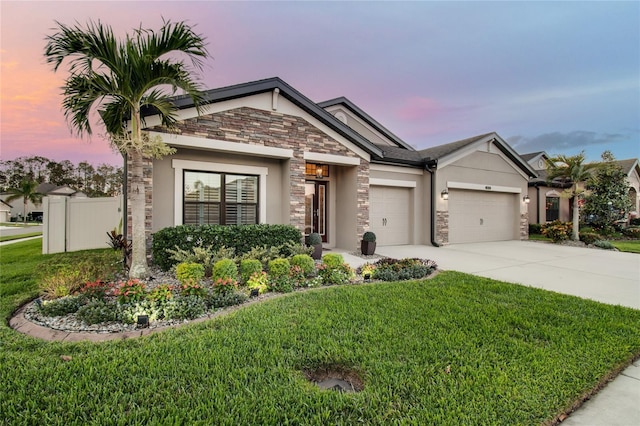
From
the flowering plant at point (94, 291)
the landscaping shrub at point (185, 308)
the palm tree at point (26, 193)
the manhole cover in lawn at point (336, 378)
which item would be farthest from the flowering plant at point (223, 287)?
the palm tree at point (26, 193)

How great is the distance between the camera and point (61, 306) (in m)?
4.16

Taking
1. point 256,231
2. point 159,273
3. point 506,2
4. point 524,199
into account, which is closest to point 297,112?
point 256,231

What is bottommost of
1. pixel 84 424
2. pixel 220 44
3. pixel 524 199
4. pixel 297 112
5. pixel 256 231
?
pixel 84 424

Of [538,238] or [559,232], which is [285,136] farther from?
[538,238]

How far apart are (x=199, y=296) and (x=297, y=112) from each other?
6.30 metres

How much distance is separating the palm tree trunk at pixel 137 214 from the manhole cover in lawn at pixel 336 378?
4834 millimetres

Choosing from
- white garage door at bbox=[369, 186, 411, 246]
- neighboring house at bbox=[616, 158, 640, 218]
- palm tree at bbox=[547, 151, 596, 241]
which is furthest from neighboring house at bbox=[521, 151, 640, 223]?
white garage door at bbox=[369, 186, 411, 246]

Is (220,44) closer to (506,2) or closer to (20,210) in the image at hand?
(506,2)

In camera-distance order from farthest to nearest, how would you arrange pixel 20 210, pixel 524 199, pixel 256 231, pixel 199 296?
1. pixel 20 210
2. pixel 524 199
3. pixel 256 231
4. pixel 199 296

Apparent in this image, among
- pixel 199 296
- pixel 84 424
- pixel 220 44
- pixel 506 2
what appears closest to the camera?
pixel 84 424

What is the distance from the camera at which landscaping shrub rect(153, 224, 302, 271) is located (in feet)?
21.7

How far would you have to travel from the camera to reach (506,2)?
9445mm

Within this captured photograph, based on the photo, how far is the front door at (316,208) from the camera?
10.6 meters

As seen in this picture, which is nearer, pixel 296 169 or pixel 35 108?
pixel 296 169
